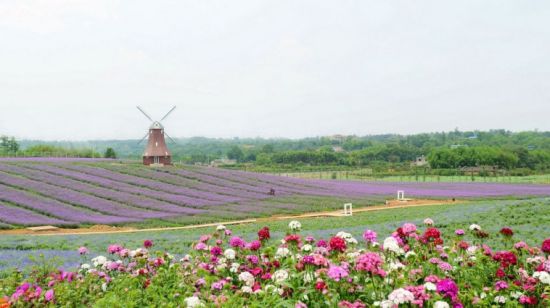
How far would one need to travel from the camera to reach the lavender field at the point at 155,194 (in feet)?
110

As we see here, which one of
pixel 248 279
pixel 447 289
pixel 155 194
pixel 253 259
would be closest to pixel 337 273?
pixel 447 289

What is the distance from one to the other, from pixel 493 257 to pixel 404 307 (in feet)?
9.30

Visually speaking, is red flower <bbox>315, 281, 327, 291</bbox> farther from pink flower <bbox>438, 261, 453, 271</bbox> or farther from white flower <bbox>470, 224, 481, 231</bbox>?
white flower <bbox>470, 224, 481, 231</bbox>

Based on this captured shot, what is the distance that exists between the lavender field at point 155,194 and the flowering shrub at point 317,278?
991 inches

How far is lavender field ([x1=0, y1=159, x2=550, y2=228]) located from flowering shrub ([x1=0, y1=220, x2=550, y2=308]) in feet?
82.6

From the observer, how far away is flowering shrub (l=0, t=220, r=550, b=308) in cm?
587

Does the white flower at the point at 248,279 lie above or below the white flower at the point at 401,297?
A: below

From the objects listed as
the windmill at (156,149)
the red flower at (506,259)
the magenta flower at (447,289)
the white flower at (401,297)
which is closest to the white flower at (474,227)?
the red flower at (506,259)

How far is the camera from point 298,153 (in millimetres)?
126688

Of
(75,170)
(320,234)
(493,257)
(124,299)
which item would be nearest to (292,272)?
(124,299)

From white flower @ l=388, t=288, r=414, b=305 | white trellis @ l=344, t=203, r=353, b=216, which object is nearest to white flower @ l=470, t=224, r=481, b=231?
white flower @ l=388, t=288, r=414, b=305

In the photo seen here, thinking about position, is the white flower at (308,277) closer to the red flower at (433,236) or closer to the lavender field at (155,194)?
the red flower at (433,236)

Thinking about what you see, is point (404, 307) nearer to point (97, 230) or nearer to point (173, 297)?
point (173, 297)

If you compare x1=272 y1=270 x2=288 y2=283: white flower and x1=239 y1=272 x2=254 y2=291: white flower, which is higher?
x1=272 y1=270 x2=288 y2=283: white flower
